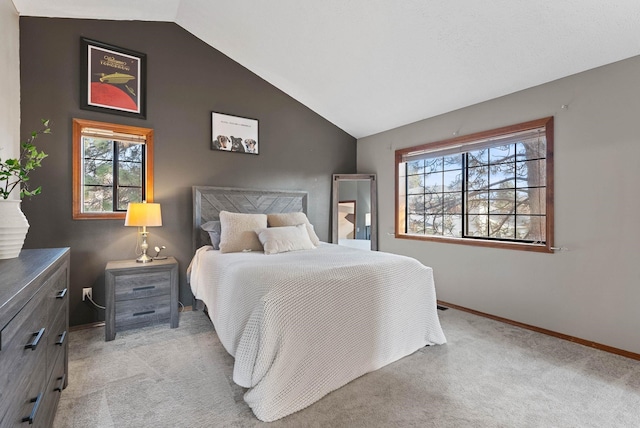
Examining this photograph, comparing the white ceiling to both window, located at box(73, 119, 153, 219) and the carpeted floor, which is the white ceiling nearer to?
window, located at box(73, 119, 153, 219)

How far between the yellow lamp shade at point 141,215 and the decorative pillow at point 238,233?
2.13 ft

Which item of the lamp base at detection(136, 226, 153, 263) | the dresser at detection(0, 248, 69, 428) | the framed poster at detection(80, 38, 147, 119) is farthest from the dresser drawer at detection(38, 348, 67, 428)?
the framed poster at detection(80, 38, 147, 119)

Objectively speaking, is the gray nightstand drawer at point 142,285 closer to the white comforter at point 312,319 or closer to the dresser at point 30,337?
the white comforter at point 312,319

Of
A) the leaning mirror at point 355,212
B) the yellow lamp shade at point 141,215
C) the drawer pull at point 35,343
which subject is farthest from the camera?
the leaning mirror at point 355,212

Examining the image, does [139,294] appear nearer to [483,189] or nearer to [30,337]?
[30,337]

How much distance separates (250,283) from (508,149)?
122 inches

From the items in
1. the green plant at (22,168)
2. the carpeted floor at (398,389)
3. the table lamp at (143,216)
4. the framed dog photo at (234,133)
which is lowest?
the carpeted floor at (398,389)

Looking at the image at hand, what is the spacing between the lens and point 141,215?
2.90m

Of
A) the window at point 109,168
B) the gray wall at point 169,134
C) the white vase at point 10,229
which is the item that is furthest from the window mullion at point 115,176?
the white vase at point 10,229

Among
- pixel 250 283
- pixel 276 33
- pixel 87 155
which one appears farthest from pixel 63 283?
pixel 276 33

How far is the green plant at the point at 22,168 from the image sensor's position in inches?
58.2

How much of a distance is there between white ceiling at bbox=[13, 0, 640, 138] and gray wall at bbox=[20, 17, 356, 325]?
196mm

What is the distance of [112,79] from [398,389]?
3869mm

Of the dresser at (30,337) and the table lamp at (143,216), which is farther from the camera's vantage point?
the table lamp at (143,216)
